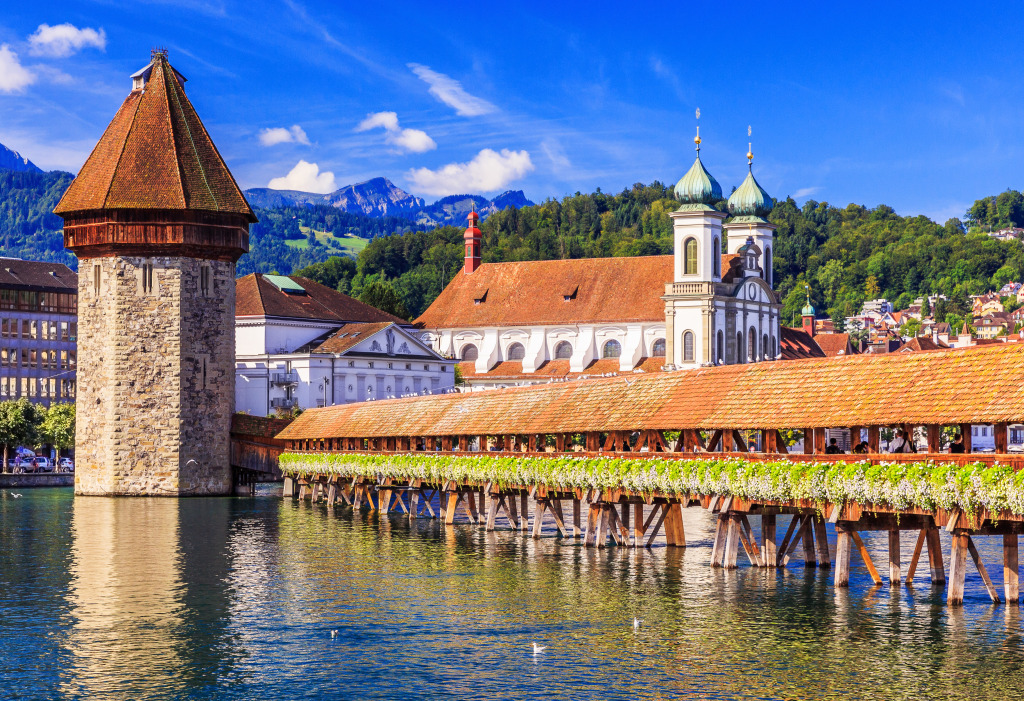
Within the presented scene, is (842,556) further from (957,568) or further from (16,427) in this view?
(16,427)

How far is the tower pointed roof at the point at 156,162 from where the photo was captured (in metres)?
72.6

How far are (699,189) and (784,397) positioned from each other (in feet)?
280

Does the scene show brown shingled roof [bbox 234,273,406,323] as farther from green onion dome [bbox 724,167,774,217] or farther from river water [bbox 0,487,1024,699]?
river water [bbox 0,487,1024,699]

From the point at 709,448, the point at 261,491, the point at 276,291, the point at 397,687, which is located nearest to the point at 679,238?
the point at 276,291

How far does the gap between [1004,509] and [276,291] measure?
302 ft

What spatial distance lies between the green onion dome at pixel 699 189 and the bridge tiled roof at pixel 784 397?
6729 centimetres

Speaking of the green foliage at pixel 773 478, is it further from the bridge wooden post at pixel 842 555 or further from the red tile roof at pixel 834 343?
the red tile roof at pixel 834 343

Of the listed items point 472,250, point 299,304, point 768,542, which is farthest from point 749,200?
point 768,542

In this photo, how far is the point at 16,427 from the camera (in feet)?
299

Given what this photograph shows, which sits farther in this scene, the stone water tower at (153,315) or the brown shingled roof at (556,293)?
the brown shingled roof at (556,293)

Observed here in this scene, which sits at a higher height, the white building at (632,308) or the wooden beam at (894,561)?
the white building at (632,308)

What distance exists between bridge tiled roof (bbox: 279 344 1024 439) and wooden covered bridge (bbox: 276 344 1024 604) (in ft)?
0.16

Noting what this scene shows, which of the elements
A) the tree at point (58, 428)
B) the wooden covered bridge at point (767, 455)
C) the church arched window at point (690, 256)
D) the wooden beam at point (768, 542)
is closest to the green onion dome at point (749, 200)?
the church arched window at point (690, 256)

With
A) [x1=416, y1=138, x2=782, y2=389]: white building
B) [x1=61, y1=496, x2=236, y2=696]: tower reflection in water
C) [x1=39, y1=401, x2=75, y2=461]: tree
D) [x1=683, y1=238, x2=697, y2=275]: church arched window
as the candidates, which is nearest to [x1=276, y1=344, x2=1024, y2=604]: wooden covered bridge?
[x1=61, y1=496, x2=236, y2=696]: tower reflection in water
